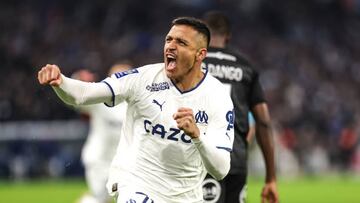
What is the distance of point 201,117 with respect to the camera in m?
6.80

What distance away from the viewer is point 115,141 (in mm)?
13039

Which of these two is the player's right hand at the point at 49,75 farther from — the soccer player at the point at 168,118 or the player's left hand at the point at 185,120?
the player's left hand at the point at 185,120

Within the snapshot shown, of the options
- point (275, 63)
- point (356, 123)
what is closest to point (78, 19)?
point (275, 63)

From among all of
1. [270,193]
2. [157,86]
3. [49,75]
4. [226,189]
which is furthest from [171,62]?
[270,193]

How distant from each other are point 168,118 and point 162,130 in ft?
0.33

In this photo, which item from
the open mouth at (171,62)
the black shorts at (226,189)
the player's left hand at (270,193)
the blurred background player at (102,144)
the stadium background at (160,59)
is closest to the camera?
the open mouth at (171,62)

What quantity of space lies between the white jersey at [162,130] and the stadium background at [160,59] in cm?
1361

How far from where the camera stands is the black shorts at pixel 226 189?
8.31m

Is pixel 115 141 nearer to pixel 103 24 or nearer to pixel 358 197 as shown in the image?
pixel 358 197

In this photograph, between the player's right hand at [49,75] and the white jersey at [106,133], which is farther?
the white jersey at [106,133]

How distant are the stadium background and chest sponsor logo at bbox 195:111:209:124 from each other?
1368cm

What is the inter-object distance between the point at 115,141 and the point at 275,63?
21.0m

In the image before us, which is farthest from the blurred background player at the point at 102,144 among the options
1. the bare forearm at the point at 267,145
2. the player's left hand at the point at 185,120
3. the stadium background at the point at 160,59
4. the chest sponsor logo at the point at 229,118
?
the stadium background at the point at 160,59

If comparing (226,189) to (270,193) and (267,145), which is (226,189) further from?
(267,145)
